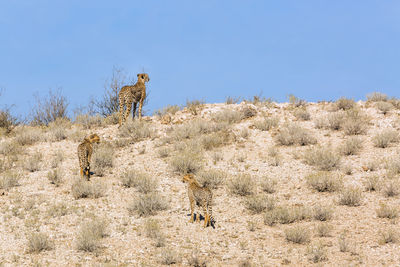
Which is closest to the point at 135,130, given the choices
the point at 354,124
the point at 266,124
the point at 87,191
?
the point at 266,124

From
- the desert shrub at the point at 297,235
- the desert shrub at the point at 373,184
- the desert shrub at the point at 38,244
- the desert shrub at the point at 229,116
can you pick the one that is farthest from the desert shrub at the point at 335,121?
the desert shrub at the point at 38,244

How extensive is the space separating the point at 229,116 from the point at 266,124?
5.57ft

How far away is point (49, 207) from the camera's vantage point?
12.2m

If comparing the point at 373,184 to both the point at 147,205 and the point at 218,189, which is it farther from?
the point at 147,205

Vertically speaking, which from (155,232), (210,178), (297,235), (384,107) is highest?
(384,107)

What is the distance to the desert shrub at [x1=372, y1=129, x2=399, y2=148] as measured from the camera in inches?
640

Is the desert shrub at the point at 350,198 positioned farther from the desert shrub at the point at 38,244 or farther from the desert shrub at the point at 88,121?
the desert shrub at the point at 88,121

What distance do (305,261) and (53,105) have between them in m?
17.6

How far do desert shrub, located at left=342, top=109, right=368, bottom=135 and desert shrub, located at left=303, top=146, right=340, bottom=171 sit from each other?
2431 millimetres

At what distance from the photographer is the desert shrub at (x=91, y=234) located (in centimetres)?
978

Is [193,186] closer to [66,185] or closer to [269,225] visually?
[269,225]

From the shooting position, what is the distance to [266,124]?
61.1ft

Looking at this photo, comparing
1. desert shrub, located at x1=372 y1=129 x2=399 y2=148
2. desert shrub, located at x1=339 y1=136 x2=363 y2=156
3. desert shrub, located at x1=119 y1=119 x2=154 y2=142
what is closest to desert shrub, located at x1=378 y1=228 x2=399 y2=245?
desert shrub, located at x1=339 y1=136 x2=363 y2=156

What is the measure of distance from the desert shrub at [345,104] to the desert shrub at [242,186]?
28.3 feet
